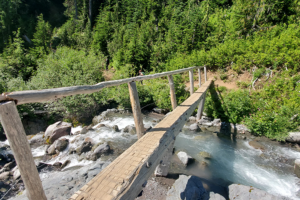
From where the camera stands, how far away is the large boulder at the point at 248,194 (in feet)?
11.0

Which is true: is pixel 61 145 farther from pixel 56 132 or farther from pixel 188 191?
pixel 188 191

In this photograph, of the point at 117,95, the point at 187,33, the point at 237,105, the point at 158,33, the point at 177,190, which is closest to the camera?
the point at 177,190

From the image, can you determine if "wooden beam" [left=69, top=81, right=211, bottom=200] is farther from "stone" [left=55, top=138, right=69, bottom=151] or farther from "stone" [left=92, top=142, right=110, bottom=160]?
"stone" [left=55, top=138, right=69, bottom=151]

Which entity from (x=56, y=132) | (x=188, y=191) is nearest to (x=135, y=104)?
(x=188, y=191)

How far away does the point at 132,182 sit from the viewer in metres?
1.68

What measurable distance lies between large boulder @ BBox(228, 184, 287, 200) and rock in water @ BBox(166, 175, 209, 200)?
689mm

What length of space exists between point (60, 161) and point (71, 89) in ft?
18.4

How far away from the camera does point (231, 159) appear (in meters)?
5.73

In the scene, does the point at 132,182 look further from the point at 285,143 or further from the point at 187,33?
the point at 187,33

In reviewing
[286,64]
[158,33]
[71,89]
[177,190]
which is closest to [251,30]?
[286,64]

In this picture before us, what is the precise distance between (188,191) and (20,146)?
341cm

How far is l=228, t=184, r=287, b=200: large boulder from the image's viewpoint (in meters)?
3.37

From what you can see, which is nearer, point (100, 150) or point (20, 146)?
point (20, 146)

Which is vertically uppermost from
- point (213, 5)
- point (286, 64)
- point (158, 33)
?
point (213, 5)
